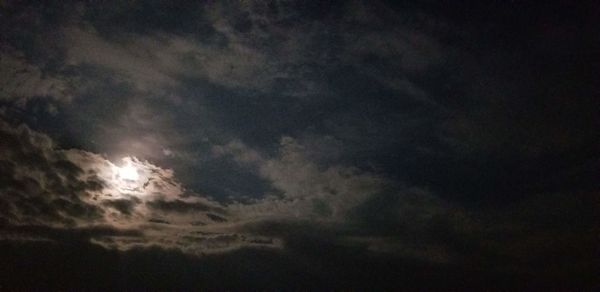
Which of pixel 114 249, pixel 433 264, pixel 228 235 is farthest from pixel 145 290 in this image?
pixel 433 264

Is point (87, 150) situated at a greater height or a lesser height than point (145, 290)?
greater

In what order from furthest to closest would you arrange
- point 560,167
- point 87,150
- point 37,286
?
point 37,286
point 560,167
point 87,150

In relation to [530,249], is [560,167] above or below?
above

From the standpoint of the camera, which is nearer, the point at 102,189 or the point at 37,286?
the point at 102,189

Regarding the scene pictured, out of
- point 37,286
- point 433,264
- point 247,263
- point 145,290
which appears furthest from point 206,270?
point 433,264

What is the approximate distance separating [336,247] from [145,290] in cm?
1548

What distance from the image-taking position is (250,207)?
651 inches

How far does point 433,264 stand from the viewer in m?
24.2

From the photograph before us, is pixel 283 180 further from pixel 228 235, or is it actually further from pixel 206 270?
pixel 206 270

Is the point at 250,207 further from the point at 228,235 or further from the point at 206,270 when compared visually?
the point at 206,270

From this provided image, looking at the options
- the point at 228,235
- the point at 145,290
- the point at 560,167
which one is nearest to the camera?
the point at 560,167

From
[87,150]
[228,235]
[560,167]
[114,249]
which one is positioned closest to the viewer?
[87,150]

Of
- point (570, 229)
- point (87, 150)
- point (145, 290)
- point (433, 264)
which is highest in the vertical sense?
point (87, 150)

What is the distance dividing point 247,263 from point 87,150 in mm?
13555
